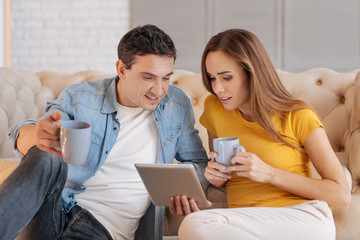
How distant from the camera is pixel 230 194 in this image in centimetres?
157

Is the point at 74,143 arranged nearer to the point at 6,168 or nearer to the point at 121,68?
the point at 121,68

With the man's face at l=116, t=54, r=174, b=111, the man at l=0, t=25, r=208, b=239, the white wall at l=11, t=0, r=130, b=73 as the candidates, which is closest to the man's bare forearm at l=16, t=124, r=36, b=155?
the man at l=0, t=25, r=208, b=239

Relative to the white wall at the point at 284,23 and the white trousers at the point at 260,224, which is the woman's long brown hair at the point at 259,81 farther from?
the white wall at the point at 284,23

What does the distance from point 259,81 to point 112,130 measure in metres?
0.54

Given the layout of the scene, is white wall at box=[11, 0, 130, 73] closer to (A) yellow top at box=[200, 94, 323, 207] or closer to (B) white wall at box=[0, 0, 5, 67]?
(B) white wall at box=[0, 0, 5, 67]

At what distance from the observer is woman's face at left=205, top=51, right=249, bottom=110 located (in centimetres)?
150

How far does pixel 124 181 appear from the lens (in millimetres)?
1576

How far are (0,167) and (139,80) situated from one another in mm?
651

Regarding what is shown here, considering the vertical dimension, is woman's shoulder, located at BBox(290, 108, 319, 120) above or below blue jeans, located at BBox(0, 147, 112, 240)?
above

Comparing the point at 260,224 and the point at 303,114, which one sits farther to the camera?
the point at 303,114

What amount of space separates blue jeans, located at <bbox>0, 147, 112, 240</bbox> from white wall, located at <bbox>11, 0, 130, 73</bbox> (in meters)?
3.35

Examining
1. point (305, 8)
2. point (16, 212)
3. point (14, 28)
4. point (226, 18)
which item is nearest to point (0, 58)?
point (14, 28)

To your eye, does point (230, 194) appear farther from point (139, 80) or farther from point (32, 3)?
point (32, 3)

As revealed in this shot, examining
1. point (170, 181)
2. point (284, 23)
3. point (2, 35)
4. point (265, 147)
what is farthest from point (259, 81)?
point (2, 35)
